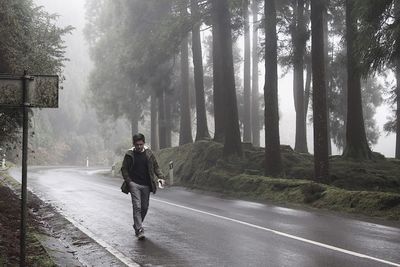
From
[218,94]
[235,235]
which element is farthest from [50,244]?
[218,94]

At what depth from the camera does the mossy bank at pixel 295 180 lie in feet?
41.9

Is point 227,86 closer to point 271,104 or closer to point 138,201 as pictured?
point 271,104

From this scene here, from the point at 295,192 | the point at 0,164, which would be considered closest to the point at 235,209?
the point at 295,192

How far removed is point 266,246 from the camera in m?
8.11

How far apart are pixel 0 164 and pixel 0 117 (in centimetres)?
2387

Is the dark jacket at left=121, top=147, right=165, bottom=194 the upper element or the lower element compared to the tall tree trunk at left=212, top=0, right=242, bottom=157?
lower

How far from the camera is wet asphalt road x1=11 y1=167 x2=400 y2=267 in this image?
7254 millimetres

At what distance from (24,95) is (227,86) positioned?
15817 mm

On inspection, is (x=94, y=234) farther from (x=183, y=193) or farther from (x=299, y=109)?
(x=299, y=109)

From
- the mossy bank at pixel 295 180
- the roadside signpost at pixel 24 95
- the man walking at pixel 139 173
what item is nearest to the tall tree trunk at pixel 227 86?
the mossy bank at pixel 295 180

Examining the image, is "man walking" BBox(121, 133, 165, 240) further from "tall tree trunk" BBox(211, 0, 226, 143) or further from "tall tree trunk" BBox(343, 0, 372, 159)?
"tall tree trunk" BBox(211, 0, 226, 143)

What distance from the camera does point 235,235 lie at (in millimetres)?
9141

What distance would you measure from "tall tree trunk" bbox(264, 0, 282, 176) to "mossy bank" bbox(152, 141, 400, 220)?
754 mm

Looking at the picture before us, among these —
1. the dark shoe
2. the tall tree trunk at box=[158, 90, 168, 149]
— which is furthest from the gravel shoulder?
the tall tree trunk at box=[158, 90, 168, 149]
